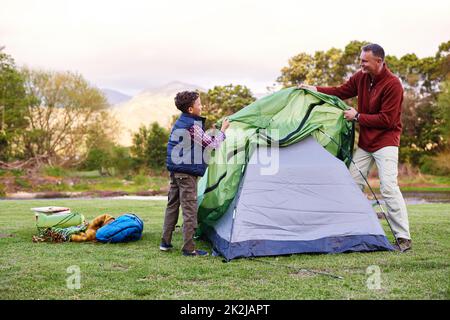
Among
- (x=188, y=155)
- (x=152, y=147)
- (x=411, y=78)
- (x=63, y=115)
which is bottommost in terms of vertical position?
(x=152, y=147)

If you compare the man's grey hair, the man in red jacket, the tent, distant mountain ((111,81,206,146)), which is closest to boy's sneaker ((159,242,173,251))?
the tent

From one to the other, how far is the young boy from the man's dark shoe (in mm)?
1850

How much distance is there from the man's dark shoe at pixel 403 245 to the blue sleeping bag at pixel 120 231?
2775 mm

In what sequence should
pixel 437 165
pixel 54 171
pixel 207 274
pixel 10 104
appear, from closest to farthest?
pixel 207 274 < pixel 437 165 < pixel 54 171 < pixel 10 104

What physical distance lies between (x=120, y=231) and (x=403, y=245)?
2.96 meters

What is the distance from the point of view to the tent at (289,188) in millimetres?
4699

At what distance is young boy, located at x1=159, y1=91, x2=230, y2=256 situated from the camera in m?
4.82

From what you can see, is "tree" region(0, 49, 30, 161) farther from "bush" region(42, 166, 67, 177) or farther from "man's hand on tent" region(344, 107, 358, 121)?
"man's hand on tent" region(344, 107, 358, 121)

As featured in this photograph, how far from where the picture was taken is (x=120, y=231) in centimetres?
555

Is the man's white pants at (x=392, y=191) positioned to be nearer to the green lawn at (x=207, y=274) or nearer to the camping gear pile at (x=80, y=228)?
the green lawn at (x=207, y=274)

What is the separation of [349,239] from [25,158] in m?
26.1

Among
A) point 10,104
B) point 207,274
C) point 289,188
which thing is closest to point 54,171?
point 10,104

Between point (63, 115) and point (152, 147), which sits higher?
point (63, 115)

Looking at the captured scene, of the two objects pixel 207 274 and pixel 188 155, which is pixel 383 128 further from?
pixel 207 274
